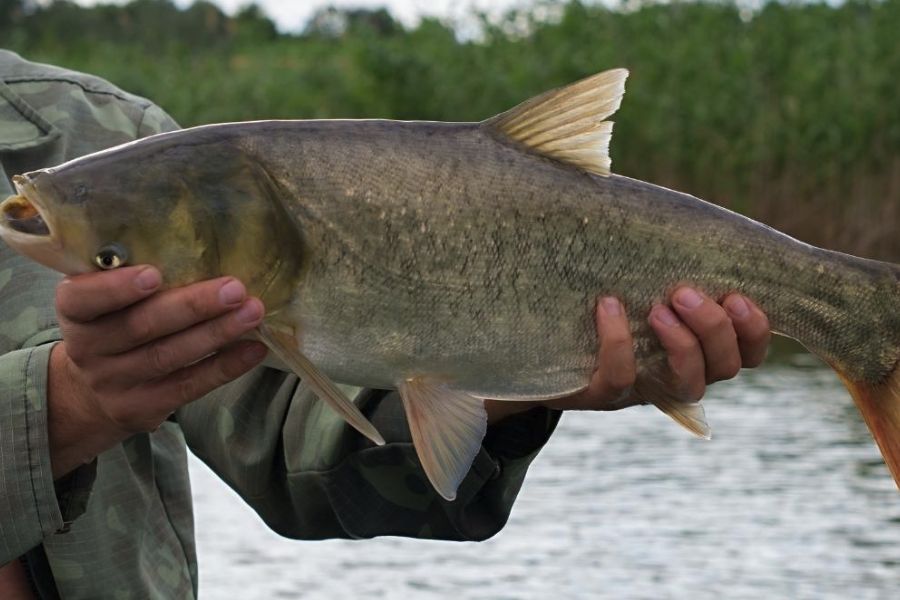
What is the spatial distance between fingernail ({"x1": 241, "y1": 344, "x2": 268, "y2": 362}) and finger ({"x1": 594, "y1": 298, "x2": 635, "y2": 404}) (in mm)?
542

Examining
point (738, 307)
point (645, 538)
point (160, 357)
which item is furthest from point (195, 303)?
point (645, 538)

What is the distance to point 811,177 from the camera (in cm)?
1224

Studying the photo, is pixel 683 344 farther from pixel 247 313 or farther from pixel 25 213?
pixel 25 213

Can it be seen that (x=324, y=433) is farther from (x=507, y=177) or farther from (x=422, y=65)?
(x=422, y=65)

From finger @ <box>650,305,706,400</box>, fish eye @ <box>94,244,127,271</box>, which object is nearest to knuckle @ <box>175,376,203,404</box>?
fish eye @ <box>94,244,127,271</box>

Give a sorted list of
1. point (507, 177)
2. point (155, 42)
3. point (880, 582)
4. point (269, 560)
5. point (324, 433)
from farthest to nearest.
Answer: point (155, 42)
point (269, 560)
point (880, 582)
point (324, 433)
point (507, 177)

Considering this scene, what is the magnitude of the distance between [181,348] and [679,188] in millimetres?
10509

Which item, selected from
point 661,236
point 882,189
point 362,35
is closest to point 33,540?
point 661,236

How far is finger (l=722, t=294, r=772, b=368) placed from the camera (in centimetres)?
246

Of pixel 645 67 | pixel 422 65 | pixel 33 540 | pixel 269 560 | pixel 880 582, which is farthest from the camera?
pixel 422 65

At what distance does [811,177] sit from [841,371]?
32.7ft

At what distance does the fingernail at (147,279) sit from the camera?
2.04m

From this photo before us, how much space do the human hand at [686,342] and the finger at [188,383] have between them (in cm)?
57

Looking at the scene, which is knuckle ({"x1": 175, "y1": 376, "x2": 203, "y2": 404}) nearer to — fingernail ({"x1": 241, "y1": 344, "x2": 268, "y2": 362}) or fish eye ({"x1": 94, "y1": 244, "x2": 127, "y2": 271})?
fingernail ({"x1": 241, "y1": 344, "x2": 268, "y2": 362})
